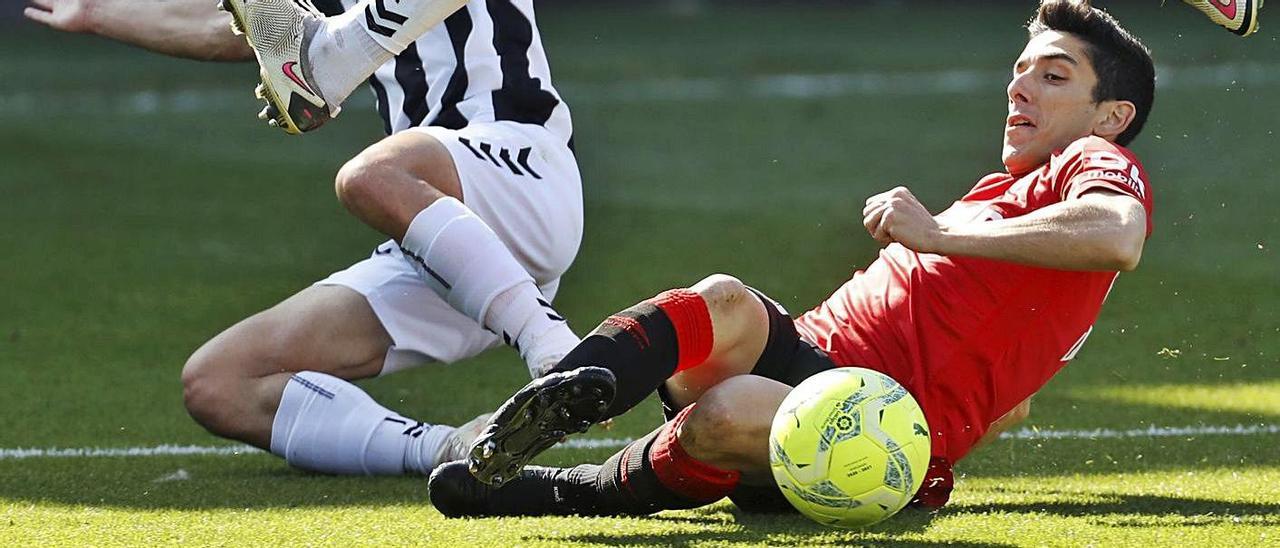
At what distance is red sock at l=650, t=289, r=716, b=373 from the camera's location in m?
3.90

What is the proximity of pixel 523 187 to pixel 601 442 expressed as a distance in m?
0.75

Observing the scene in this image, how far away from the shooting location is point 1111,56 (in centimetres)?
436

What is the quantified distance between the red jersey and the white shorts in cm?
115

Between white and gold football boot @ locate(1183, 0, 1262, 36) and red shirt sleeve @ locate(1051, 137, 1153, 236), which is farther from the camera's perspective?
white and gold football boot @ locate(1183, 0, 1262, 36)

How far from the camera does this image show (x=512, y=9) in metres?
5.45

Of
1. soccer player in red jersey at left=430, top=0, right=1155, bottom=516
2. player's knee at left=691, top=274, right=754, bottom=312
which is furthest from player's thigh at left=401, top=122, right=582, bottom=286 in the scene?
player's knee at left=691, top=274, right=754, bottom=312

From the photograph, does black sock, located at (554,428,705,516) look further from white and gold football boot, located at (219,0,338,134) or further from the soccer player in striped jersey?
white and gold football boot, located at (219,0,338,134)

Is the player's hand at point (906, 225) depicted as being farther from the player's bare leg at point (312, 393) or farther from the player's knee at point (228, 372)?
the player's knee at point (228, 372)

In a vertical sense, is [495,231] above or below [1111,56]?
below

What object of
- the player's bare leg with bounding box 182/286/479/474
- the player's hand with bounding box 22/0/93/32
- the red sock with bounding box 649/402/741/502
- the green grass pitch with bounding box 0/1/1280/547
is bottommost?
the green grass pitch with bounding box 0/1/1280/547

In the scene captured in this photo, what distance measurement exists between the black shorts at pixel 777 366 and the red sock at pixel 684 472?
0.27 ft

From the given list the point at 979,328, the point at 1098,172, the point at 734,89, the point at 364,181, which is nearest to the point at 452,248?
the point at 364,181

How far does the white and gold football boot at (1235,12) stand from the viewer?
4.58 metres

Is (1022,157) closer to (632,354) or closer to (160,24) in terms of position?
(632,354)
